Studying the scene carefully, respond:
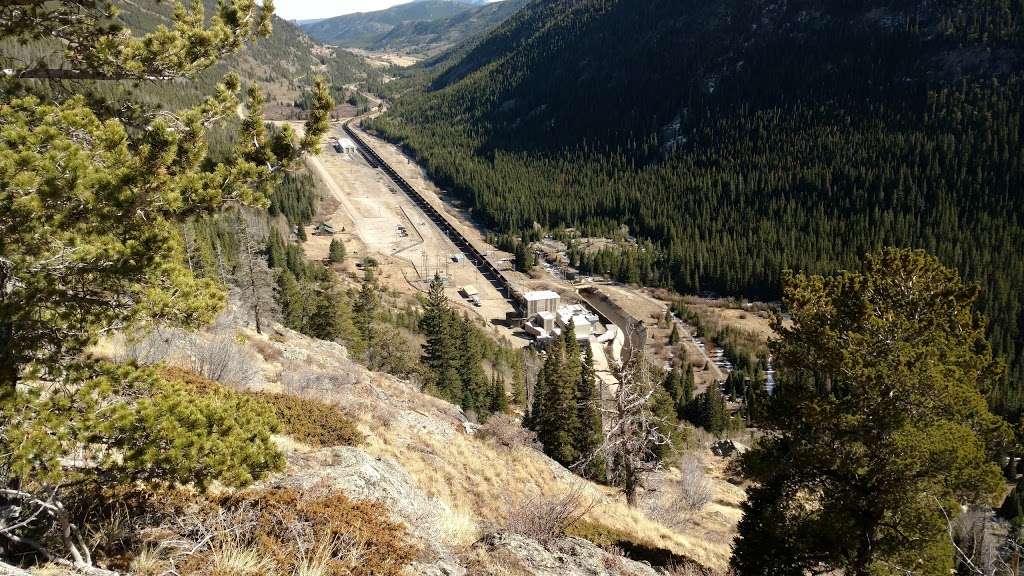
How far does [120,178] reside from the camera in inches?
240

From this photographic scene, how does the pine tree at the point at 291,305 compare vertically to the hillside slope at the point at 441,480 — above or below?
below

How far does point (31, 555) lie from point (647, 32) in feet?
695

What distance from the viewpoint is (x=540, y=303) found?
76438 millimetres

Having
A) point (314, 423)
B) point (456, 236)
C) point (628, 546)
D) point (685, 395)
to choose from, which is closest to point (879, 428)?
point (628, 546)

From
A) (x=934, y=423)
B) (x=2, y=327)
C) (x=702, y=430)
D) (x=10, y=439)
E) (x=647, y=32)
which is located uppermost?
(x=647, y=32)

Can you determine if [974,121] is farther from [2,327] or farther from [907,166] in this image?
[2,327]

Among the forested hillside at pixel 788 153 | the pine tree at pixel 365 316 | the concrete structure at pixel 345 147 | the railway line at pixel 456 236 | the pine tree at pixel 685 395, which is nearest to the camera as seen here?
the pine tree at pixel 365 316

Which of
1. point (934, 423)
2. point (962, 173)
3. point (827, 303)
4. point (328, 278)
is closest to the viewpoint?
point (934, 423)

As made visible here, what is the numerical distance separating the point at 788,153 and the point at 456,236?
232 feet

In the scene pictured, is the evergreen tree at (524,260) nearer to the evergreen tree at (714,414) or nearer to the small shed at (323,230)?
the small shed at (323,230)

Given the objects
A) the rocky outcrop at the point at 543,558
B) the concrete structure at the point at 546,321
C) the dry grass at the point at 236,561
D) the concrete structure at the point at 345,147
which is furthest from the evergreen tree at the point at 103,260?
the concrete structure at the point at 345,147

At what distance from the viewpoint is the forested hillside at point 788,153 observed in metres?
90.4

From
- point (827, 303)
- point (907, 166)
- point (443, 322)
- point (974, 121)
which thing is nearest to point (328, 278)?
point (443, 322)

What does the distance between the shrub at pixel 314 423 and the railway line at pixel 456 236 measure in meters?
62.5
